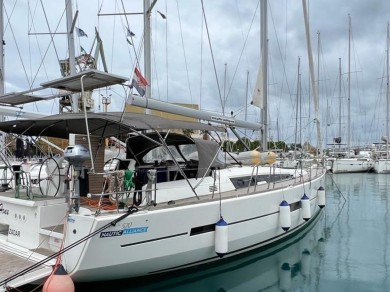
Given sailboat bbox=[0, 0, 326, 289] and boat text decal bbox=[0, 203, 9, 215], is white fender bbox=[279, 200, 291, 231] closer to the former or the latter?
sailboat bbox=[0, 0, 326, 289]

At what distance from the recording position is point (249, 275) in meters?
7.50

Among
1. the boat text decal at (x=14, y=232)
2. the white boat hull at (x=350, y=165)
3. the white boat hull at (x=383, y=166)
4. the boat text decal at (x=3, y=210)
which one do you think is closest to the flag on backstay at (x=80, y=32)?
the boat text decal at (x=3, y=210)

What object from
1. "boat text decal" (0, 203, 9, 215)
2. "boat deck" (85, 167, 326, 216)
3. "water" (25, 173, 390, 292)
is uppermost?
"boat deck" (85, 167, 326, 216)

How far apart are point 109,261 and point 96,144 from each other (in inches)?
114

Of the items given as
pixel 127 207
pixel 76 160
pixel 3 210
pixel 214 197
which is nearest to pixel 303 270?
pixel 214 197

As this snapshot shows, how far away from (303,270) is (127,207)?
4171 mm

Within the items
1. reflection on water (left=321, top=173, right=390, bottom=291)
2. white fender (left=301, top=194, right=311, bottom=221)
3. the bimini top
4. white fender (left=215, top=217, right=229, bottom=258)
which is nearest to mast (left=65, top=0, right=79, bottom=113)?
the bimini top

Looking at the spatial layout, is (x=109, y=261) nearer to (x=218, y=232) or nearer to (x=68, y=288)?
(x=68, y=288)

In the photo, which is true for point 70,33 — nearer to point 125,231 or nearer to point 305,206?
point 125,231

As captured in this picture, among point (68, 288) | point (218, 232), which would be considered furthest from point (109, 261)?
point (218, 232)

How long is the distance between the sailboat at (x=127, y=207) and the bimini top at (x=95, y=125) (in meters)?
0.02

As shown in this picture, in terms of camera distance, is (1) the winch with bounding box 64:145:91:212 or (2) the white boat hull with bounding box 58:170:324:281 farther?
(1) the winch with bounding box 64:145:91:212

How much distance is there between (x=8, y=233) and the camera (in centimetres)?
643

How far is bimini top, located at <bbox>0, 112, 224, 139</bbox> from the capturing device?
20.0 feet
